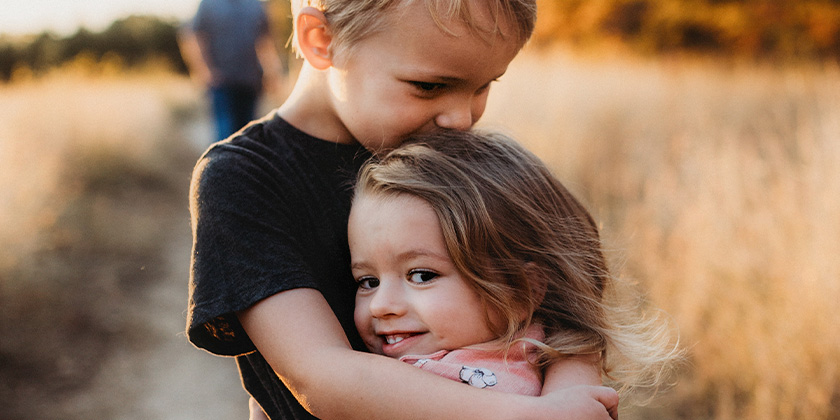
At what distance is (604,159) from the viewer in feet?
17.0

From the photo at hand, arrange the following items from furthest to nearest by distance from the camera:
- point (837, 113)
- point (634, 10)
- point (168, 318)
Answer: point (634, 10), point (168, 318), point (837, 113)

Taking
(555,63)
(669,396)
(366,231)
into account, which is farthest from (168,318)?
(555,63)

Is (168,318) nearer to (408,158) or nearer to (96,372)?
(96,372)

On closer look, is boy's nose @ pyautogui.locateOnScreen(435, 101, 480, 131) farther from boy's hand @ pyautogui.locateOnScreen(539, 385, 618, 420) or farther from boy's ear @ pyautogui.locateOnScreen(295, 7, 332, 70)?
boy's hand @ pyautogui.locateOnScreen(539, 385, 618, 420)

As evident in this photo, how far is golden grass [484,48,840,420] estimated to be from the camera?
2646 millimetres

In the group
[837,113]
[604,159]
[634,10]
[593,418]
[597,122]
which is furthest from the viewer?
[634,10]

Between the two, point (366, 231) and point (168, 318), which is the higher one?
point (366, 231)

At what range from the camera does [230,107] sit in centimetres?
533

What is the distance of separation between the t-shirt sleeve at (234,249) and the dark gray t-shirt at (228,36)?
4257 millimetres

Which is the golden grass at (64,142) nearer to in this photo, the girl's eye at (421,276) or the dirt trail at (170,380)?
the dirt trail at (170,380)

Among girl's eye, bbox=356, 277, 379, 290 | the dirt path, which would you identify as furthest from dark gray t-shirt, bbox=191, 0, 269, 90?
girl's eye, bbox=356, 277, 379, 290

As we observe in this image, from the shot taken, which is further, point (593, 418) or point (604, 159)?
point (604, 159)

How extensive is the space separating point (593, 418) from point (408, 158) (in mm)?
655

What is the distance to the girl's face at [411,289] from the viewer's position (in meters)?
1.27
